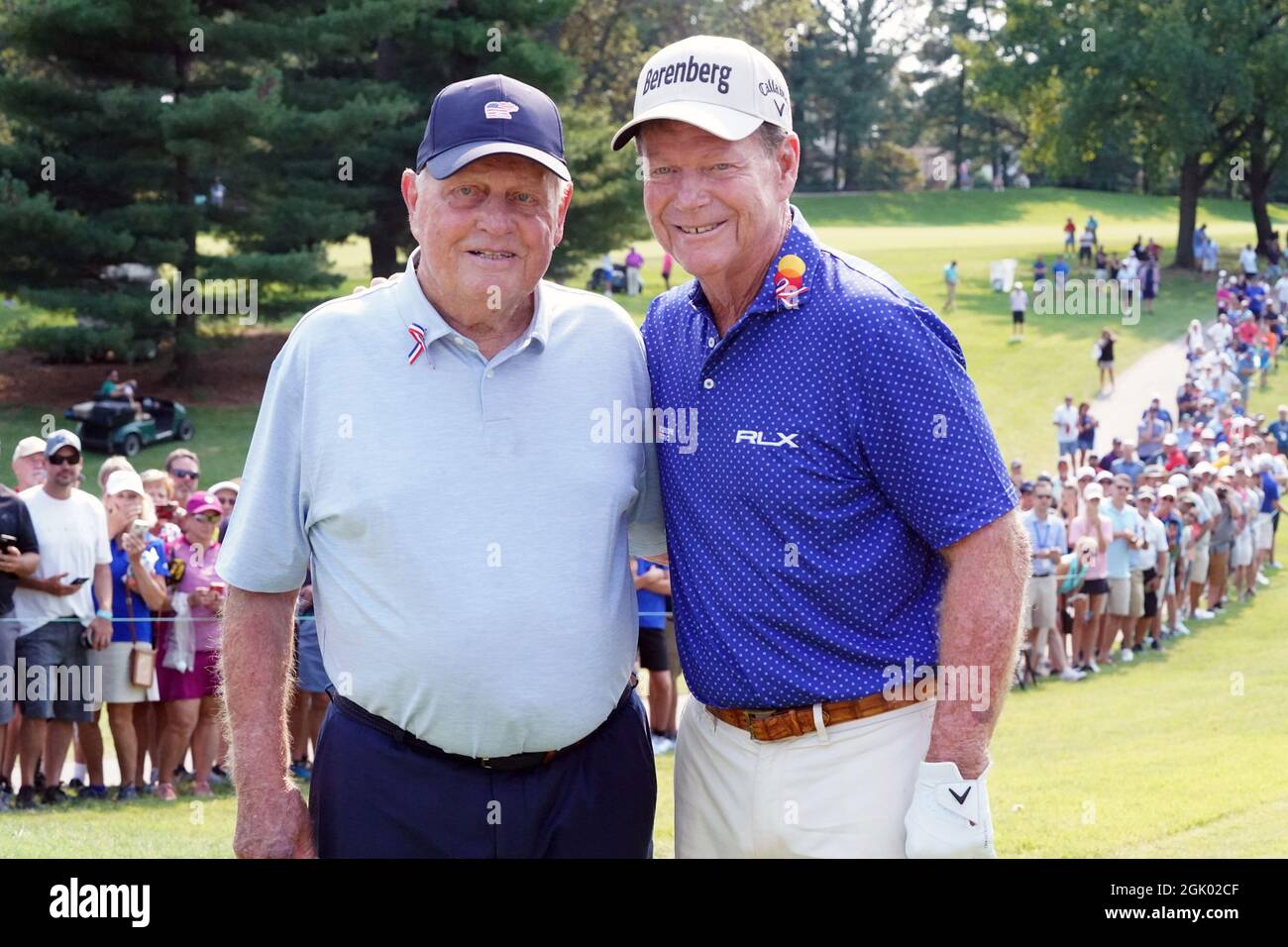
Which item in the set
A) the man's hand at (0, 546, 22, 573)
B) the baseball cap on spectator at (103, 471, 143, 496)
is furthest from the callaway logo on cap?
the baseball cap on spectator at (103, 471, 143, 496)

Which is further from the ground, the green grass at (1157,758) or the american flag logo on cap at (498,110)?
the american flag logo on cap at (498,110)

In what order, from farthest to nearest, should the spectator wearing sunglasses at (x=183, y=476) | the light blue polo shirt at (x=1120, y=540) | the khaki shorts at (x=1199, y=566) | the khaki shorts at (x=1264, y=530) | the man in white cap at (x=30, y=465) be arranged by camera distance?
the khaki shorts at (x=1264, y=530)
the khaki shorts at (x=1199, y=566)
the light blue polo shirt at (x=1120, y=540)
the spectator wearing sunglasses at (x=183, y=476)
the man in white cap at (x=30, y=465)

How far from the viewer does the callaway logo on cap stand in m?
3.66

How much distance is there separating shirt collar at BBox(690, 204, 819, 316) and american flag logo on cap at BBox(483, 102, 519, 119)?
0.69m

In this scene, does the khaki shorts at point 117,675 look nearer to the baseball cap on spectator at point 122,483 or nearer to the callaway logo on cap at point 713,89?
the baseball cap on spectator at point 122,483

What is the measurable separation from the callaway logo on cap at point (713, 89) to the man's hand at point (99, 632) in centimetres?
712

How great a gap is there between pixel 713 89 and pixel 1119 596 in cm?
1491

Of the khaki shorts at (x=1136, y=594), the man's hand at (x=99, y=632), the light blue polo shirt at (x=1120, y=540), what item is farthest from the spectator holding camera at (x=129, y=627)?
the khaki shorts at (x=1136, y=594)

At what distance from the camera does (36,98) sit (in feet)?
86.1

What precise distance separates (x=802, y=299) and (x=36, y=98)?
2573cm

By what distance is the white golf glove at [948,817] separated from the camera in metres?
3.51

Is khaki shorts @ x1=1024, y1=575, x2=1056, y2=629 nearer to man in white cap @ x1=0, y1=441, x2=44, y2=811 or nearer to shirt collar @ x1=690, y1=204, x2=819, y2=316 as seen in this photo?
man in white cap @ x1=0, y1=441, x2=44, y2=811

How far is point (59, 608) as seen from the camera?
963 cm

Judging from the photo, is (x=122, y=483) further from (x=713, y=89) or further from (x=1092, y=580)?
(x=1092, y=580)
